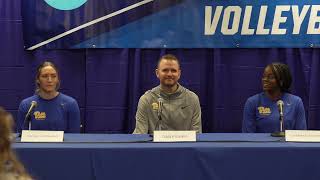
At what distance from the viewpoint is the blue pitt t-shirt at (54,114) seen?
3.05m

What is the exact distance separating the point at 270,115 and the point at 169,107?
0.67 m

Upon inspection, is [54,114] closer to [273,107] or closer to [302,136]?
[273,107]

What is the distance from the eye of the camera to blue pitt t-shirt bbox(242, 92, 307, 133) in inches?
119

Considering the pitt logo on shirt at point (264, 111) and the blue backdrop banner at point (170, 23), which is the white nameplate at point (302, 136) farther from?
the blue backdrop banner at point (170, 23)

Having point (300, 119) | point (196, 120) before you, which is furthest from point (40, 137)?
point (300, 119)

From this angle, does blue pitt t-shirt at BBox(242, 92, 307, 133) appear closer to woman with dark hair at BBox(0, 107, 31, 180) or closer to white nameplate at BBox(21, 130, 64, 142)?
white nameplate at BBox(21, 130, 64, 142)

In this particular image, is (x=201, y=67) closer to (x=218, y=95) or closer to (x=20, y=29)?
(x=218, y=95)
